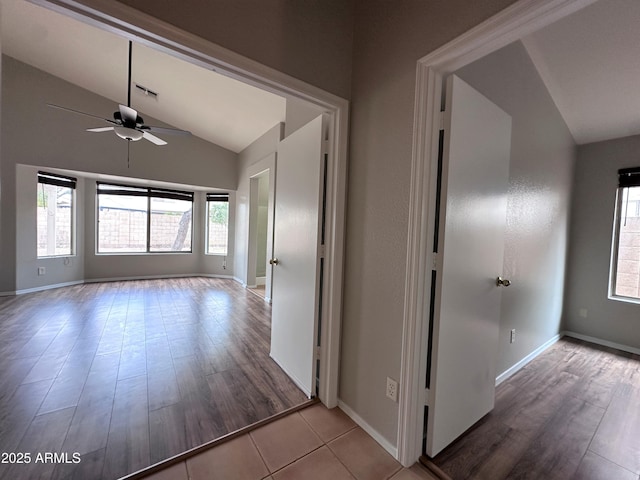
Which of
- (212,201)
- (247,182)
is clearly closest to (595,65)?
(247,182)

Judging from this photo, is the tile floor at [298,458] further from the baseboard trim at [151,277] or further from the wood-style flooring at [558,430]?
the baseboard trim at [151,277]

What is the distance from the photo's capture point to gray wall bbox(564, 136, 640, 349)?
3.04 meters

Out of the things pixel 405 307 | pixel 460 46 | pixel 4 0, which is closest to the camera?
pixel 460 46

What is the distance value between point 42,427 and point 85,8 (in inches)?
89.3

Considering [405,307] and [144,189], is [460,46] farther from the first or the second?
[144,189]

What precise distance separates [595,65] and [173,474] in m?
4.10

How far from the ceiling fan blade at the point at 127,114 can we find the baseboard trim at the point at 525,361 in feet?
14.5

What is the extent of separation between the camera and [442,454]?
5.17ft

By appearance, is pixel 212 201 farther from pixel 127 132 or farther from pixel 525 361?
pixel 525 361

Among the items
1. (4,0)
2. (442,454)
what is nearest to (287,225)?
(442,454)

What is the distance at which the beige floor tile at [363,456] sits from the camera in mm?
1437

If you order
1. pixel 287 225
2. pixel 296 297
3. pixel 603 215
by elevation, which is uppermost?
pixel 603 215

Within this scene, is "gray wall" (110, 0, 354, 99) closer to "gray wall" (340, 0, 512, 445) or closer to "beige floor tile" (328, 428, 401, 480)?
"gray wall" (340, 0, 512, 445)

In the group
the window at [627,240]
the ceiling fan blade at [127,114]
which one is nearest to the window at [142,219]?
the ceiling fan blade at [127,114]
